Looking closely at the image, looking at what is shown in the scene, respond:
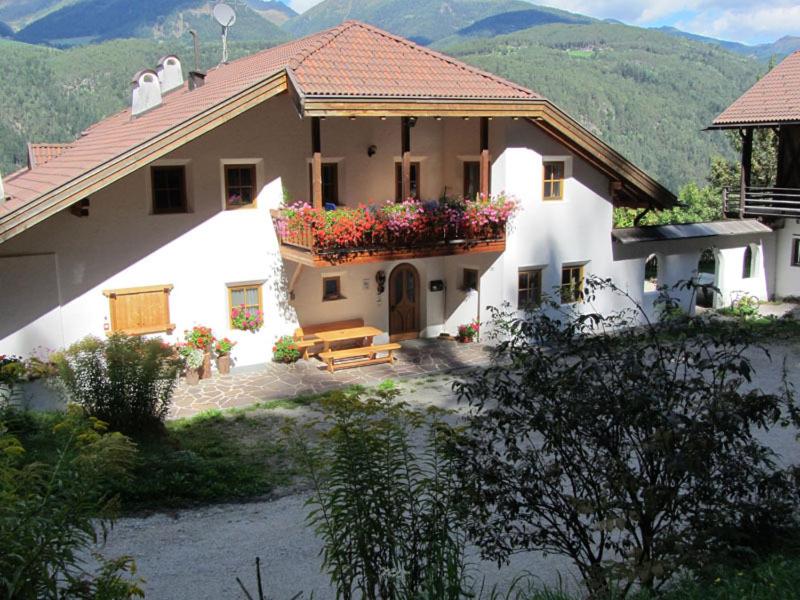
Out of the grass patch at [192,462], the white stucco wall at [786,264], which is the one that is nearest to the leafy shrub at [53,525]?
the grass patch at [192,462]

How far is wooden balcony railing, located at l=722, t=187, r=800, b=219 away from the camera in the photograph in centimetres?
2158

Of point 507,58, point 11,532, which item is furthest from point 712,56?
point 11,532

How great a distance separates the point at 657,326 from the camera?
6398 mm

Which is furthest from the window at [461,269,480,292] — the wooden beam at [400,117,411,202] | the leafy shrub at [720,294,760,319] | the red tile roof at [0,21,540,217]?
the leafy shrub at [720,294,760,319]

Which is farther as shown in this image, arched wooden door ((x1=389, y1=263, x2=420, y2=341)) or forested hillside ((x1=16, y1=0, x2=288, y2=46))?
forested hillside ((x1=16, y1=0, x2=288, y2=46))

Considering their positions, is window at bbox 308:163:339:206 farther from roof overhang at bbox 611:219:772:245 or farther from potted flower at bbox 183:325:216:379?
roof overhang at bbox 611:219:772:245

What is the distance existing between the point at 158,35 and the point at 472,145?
139719 mm

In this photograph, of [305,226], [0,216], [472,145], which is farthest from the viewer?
[472,145]

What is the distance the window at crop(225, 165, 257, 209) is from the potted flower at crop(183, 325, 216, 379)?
97.1 inches

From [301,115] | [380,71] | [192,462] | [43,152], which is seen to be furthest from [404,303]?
[43,152]

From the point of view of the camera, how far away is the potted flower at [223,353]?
1623cm

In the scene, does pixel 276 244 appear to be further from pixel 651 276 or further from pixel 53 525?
pixel 651 276

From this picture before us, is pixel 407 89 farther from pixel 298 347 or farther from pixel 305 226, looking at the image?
pixel 298 347

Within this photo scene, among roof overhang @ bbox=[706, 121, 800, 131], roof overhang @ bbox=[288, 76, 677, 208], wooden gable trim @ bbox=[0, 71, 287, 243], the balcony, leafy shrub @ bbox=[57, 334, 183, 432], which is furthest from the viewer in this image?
roof overhang @ bbox=[706, 121, 800, 131]
